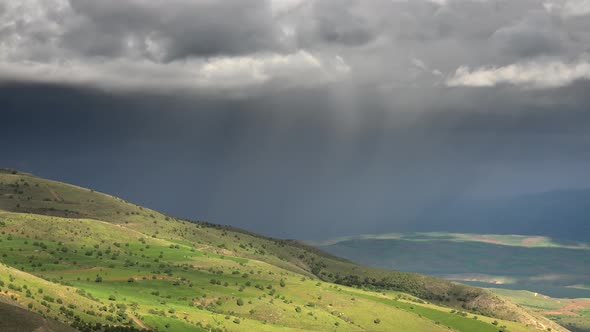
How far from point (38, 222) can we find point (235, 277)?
5029 cm

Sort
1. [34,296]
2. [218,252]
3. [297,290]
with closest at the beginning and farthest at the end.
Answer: [34,296] < [297,290] < [218,252]

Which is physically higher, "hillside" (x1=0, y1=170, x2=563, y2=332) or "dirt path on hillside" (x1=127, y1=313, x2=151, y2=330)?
"hillside" (x1=0, y1=170, x2=563, y2=332)

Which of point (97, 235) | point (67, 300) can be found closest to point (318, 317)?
point (67, 300)

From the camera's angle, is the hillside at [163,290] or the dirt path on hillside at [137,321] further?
the dirt path on hillside at [137,321]

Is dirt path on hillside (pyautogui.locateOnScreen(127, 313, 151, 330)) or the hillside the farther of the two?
dirt path on hillside (pyautogui.locateOnScreen(127, 313, 151, 330))

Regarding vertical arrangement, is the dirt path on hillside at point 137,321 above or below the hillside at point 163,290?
below

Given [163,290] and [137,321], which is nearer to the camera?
[137,321]

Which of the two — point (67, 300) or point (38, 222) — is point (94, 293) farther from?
point (38, 222)

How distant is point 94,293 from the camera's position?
9912 cm

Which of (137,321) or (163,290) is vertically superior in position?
(163,290)

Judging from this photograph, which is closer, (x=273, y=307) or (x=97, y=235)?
(x=273, y=307)

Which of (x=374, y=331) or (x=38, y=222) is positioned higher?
(x=38, y=222)

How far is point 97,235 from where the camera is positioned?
164 m

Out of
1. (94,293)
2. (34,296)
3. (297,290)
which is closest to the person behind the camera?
(34,296)
